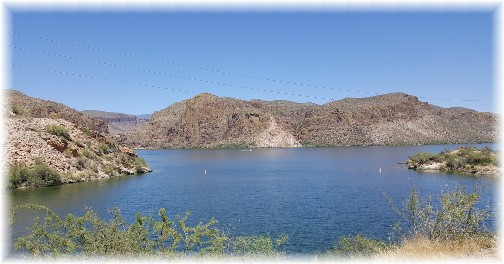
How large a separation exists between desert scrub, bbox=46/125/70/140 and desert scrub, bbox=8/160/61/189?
801cm

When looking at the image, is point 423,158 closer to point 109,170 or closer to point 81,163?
point 109,170

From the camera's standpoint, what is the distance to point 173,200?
35406 mm

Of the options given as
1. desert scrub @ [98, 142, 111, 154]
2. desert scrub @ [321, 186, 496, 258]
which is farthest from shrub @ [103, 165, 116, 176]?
desert scrub @ [321, 186, 496, 258]

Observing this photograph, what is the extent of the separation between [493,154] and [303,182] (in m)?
28.7

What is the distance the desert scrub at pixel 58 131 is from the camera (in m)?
51.8

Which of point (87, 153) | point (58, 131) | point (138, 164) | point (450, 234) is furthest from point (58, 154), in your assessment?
point (450, 234)

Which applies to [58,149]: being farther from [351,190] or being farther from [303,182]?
[351,190]

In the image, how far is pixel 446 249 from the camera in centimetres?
935

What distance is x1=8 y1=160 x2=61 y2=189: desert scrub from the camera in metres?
40.7

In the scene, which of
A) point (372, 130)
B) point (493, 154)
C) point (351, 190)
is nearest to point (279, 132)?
point (372, 130)

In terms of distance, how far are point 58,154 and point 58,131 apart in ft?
16.0

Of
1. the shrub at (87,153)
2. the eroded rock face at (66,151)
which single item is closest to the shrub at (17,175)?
the eroded rock face at (66,151)

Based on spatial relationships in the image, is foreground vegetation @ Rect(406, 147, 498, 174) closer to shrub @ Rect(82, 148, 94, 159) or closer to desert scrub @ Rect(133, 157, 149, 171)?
desert scrub @ Rect(133, 157, 149, 171)

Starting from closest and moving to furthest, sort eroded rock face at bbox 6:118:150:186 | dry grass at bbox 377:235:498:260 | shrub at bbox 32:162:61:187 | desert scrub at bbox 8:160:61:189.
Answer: dry grass at bbox 377:235:498:260 → desert scrub at bbox 8:160:61:189 → shrub at bbox 32:162:61:187 → eroded rock face at bbox 6:118:150:186
